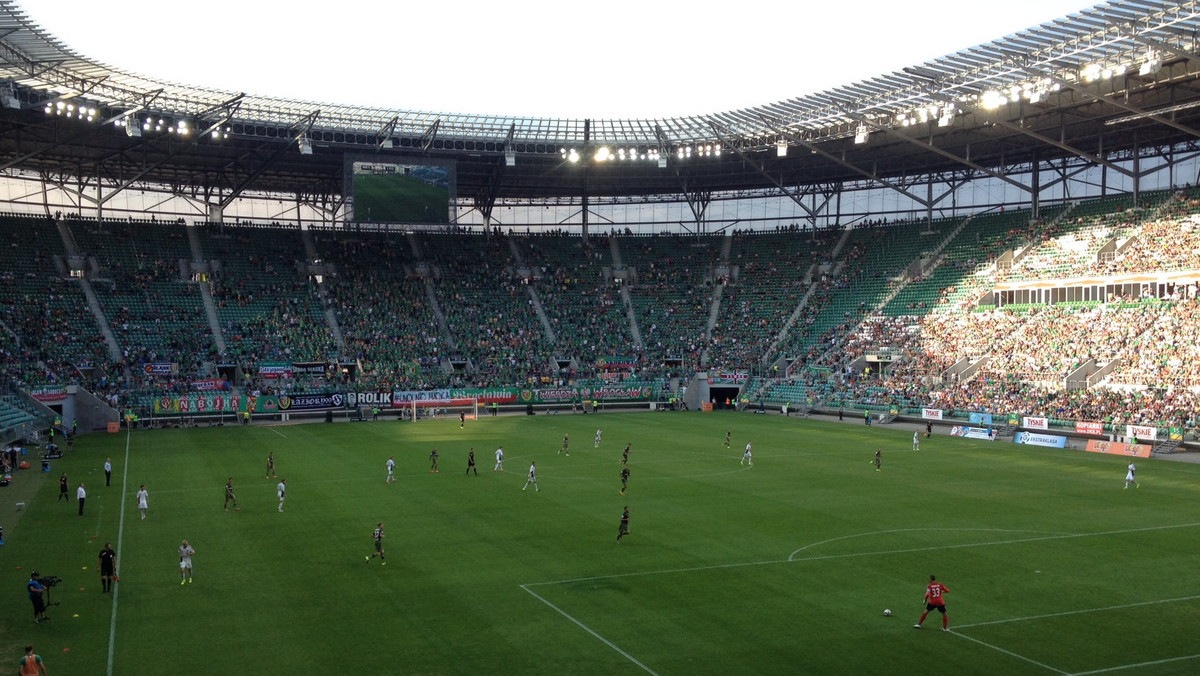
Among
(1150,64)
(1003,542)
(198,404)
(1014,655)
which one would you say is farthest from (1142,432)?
(198,404)

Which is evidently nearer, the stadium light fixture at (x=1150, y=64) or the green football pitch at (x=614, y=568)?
the green football pitch at (x=614, y=568)

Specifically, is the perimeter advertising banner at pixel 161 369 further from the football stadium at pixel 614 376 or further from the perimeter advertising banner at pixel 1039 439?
the perimeter advertising banner at pixel 1039 439

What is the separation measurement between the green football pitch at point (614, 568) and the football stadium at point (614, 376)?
181 mm

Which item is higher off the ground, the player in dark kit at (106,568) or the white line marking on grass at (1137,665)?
the player in dark kit at (106,568)

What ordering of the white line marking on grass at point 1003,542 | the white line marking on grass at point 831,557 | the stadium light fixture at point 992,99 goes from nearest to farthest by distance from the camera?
1. the white line marking on grass at point 831,557
2. the white line marking on grass at point 1003,542
3. the stadium light fixture at point 992,99

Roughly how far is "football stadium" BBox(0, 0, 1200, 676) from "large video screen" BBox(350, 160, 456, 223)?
34 cm

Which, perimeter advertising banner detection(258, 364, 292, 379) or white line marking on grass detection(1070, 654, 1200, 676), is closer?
white line marking on grass detection(1070, 654, 1200, 676)

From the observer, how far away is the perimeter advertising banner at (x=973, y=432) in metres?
60.3

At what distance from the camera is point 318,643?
816 inches

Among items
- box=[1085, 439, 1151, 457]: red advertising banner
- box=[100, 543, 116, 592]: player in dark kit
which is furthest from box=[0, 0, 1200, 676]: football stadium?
box=[1085, 439, 1151, 457]: red advertising banner

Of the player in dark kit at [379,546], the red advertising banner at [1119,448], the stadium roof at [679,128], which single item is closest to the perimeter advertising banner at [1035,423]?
the red advertising banner at [1119,448]

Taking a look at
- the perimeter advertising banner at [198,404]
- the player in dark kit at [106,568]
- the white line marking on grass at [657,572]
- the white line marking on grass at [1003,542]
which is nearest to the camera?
the player in dark kit at [106,568]

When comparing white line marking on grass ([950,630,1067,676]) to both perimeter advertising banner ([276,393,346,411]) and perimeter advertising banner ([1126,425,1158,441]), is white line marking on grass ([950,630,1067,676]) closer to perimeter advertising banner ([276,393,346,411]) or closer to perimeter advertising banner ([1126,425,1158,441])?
perimeter advertising banner ([1126,425,1158,441])

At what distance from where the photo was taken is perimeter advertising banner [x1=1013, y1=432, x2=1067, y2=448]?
56.2 metres
